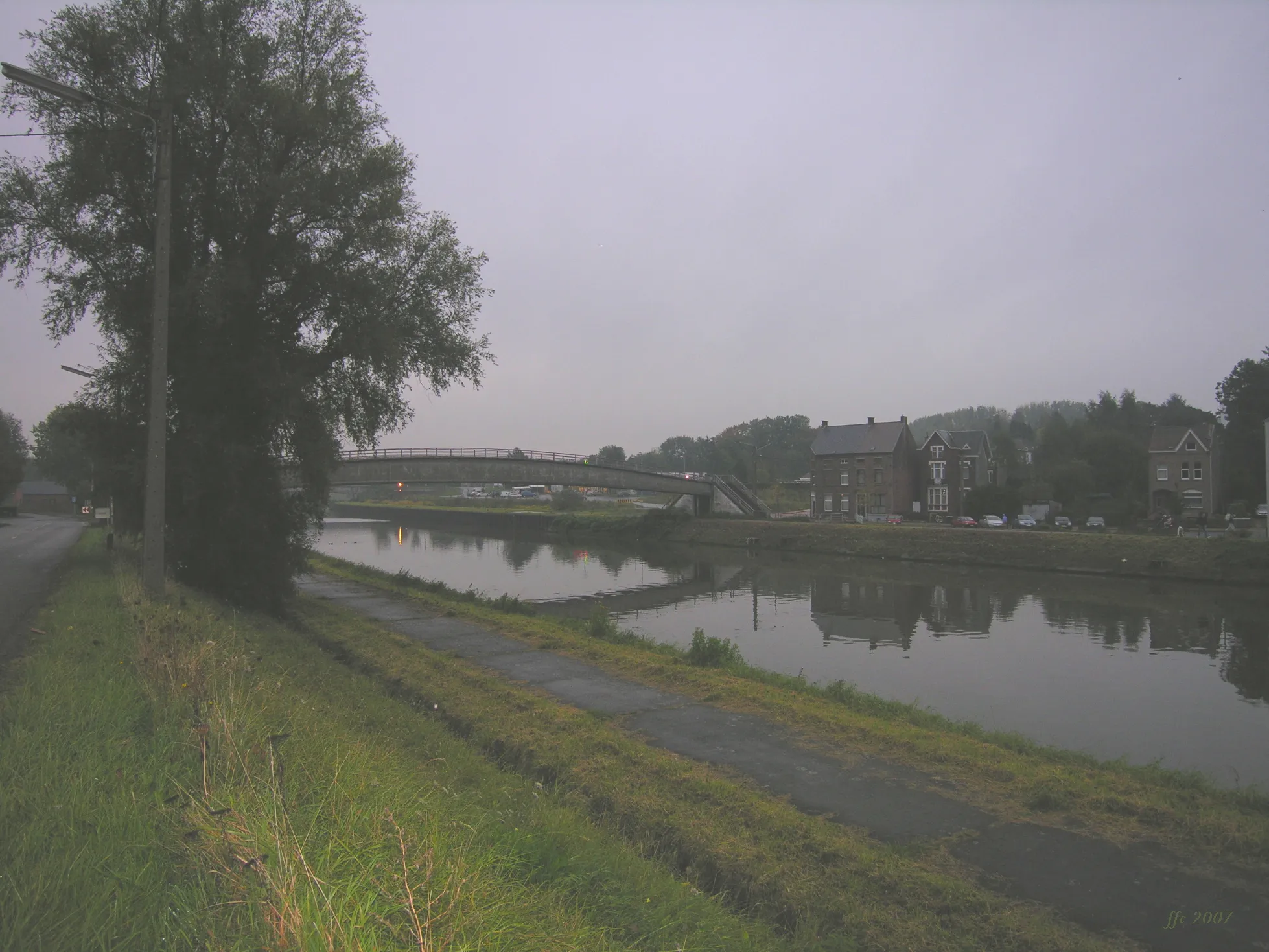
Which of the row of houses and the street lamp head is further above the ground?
the street lamp head

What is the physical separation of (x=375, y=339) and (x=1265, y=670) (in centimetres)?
2198

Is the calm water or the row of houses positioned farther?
the row of houses

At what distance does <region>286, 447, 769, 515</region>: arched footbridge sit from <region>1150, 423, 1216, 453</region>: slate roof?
31.9 meters

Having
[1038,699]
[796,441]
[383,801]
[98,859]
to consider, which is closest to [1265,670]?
[1038,699]

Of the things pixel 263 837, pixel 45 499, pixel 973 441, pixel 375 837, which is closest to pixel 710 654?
pixel 375 837

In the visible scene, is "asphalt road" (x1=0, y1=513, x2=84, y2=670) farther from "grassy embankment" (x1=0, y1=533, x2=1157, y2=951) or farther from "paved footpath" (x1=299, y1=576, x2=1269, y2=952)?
Answer: "paved footpath" (x1=299, y1=576, x2=1269, y2=952)

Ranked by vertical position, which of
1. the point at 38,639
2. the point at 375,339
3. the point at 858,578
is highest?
the point at 375,339

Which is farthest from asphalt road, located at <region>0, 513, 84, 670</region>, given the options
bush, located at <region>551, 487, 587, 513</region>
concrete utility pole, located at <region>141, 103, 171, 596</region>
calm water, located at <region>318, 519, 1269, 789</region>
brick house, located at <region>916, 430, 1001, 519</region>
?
brick house, located at <region>916, 430, 1001, 519</region>

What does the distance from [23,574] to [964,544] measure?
43.1m

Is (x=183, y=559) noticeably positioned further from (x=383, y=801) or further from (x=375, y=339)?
(x=383, y=801)

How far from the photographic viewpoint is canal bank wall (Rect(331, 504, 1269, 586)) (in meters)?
34.8

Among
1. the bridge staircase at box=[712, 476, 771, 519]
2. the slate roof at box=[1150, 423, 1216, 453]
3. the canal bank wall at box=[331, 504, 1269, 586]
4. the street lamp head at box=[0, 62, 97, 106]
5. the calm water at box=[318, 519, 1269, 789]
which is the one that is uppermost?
the street lamp head at box=[0, 62, 97, 106]

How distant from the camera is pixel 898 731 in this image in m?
9.30

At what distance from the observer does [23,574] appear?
732 inches
